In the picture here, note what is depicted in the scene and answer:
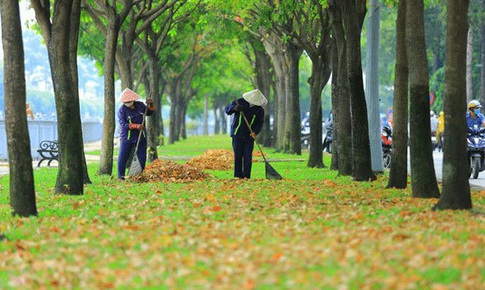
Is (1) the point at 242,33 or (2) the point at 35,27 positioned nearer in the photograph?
(2) the point at 35,27

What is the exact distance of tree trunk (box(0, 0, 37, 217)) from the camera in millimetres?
12000

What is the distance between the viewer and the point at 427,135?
550 inches

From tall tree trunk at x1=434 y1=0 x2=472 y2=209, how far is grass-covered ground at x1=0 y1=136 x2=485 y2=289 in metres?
0.46

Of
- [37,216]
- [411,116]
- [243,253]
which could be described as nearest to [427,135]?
[411,116]

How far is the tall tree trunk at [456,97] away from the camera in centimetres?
1190

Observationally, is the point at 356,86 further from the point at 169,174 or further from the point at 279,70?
the point at 279,70

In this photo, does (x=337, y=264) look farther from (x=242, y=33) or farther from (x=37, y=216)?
(x=242, y=33)

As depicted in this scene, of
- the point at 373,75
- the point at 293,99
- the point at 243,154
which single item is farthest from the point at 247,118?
the point at 293,99

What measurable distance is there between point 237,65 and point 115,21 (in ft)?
124

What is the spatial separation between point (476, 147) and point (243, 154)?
4785 mm

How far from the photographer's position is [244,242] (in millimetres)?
9203

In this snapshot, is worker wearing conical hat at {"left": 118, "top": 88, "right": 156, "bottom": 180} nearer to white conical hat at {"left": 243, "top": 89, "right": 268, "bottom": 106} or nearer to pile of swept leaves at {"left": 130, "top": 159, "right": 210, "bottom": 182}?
pile of swept leaves at {"left": 130, "top": 159, "right": 210, "bottom": 182}

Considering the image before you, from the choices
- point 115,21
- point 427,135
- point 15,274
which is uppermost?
point 115,21

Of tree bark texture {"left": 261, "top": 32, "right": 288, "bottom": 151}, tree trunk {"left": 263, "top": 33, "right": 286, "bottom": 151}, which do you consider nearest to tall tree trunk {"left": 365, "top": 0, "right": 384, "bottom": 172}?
tree bark texture {"left": 261, "top": 32, "right": 288, "bottom": 151}
